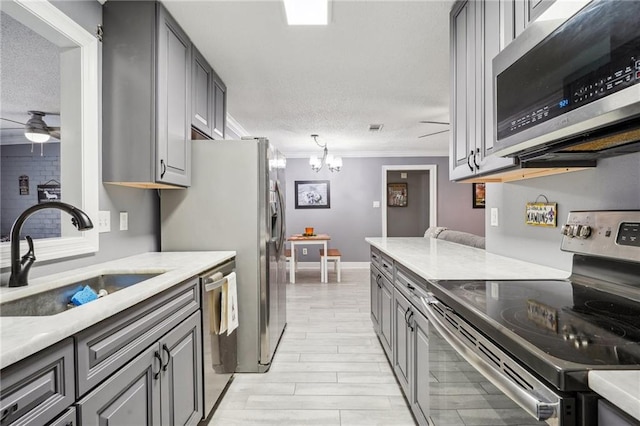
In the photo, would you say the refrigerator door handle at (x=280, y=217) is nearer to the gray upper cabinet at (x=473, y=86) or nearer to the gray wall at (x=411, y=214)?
the gray upper cabinet at (x=473, y=86)

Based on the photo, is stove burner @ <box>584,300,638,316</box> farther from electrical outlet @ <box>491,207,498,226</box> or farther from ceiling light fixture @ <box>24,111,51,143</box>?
ceiling light fixture @ <box>24,111,51,143</box>

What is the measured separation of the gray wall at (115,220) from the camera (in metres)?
1.62

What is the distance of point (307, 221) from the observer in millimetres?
6836

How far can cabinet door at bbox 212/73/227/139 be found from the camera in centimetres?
293

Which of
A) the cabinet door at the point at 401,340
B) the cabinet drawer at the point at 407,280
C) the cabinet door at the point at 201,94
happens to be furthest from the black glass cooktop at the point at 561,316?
the cabinet door at the point at 201,94

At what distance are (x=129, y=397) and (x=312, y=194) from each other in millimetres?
5794

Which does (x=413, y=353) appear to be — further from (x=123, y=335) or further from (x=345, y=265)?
(x=345, y=265)

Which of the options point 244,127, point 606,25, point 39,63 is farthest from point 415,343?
point 244,127

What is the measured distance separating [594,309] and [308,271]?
5.58 meters

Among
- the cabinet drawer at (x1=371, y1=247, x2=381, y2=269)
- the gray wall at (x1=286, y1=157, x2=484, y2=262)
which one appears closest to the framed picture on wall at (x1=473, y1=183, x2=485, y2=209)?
the gray wall at (x1=286, y1=157, x2=484, y2=262)

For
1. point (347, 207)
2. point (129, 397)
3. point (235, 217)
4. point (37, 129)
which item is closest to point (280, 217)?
point (235, 217)

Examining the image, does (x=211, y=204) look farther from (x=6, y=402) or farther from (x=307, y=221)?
→ (x=307, y=221)

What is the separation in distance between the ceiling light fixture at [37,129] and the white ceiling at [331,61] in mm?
1666

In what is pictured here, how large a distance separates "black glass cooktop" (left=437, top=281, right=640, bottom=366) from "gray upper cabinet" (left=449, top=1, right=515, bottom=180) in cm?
56
